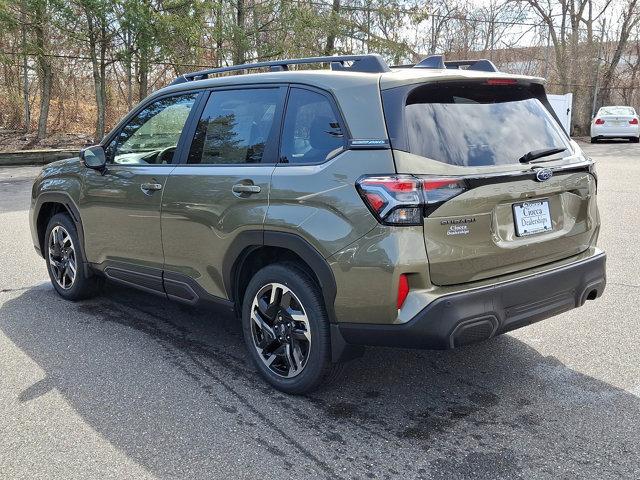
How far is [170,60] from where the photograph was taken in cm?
1778

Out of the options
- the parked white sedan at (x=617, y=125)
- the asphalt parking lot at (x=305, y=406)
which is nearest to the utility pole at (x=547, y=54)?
the parked white sedan at (x=617, y=125)

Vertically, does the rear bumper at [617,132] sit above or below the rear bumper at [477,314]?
above

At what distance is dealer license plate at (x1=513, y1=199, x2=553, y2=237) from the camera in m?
3.26

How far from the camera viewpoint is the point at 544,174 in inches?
132

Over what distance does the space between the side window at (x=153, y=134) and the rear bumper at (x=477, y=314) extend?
1914 mm

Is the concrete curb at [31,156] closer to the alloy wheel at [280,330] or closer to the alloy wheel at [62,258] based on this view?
→ the alloy wheel at [62,258]

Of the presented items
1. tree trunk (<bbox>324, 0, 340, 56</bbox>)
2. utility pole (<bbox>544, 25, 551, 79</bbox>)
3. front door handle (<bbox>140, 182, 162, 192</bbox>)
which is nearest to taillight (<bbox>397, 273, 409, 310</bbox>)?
front door handle (<bbox>140, 182, 162, 192</bbox>)

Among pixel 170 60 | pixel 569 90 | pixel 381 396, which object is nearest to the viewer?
pixel 381 396

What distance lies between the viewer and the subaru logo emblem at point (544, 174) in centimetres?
333

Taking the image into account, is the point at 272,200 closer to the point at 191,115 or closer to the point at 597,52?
the point at 191,115

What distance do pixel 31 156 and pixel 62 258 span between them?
12.8 metres

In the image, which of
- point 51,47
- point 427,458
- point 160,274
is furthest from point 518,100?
point 51,47

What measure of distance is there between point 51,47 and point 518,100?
1757 cm

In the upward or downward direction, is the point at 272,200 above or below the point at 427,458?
above
